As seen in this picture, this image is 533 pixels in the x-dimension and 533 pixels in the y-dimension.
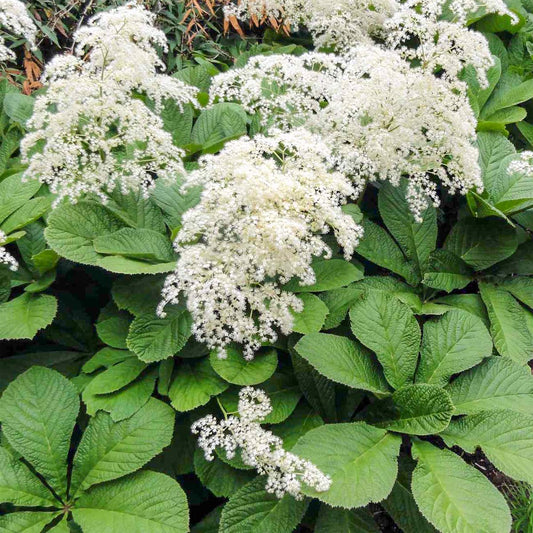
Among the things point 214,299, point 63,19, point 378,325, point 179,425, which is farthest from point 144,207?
point 63,19

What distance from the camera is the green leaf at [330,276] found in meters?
1.61

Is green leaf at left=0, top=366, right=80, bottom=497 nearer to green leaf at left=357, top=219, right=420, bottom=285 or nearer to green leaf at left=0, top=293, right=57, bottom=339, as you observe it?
green leaf at left=0, top=293, right=57, bottom=339

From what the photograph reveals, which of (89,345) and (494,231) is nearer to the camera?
(89,345)

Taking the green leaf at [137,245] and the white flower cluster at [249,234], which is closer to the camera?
the white flower cluster at [249,234]

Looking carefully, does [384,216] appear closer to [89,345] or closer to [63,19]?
[89,345]

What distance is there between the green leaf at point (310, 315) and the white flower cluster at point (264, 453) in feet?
0.78

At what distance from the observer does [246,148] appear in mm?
1385

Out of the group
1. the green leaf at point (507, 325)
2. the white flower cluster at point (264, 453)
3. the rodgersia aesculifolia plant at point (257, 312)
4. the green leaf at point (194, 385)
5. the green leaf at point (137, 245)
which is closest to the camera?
the white flower cluster at point (264, 453)

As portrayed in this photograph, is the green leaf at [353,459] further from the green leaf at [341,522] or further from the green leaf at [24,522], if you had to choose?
the green leaf at [24,522]

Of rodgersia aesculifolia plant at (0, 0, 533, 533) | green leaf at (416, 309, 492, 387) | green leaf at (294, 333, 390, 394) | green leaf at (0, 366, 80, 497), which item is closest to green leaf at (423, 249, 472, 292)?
rodgersia aesculifolia plant at (0, 0, 533, 533)

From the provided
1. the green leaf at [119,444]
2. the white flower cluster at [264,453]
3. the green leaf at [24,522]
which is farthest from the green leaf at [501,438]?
the green leaf at [24,522]

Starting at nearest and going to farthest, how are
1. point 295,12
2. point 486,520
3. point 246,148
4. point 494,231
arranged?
1. point 486,520
2. point 246,148
3. point 494,231
4. point 295,12

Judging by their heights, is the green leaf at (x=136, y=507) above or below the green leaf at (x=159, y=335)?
below

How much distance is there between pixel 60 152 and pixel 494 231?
156cm
